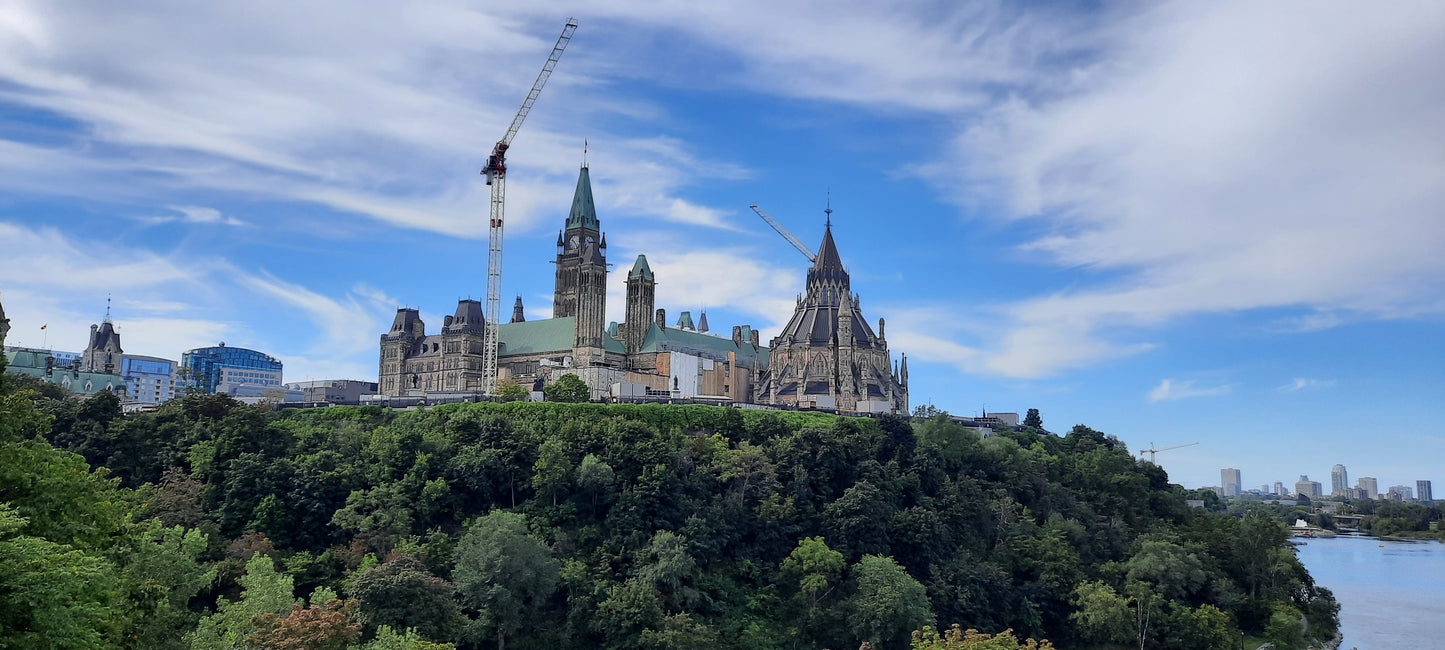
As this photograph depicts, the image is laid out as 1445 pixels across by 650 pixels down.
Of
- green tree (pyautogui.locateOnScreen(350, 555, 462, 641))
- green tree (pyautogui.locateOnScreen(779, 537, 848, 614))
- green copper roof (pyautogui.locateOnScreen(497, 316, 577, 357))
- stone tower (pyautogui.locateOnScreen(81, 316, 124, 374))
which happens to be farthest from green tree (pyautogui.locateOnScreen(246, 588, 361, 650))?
stone tower (pyautogui.locateOnScreen(81, 316, 124, 374))

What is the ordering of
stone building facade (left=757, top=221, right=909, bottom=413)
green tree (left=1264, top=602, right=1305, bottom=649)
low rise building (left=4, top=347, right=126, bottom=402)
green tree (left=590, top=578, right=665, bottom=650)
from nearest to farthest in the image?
green tree (left=590, top=578, right=665, bottom=650) < green tree (left=1264, top=602, right=1305, bottom=649) < stone building facade (left=757, top=221, right=909, bottom=413) < low rise building (left=4, top=347, right=126, bottom=402)

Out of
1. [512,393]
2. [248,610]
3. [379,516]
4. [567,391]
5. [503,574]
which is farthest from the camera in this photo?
[512,393]

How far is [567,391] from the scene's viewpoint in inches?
3711

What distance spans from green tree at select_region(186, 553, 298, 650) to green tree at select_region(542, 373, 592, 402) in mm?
40116

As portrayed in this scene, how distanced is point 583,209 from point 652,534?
2458 inches

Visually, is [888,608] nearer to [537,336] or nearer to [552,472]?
[552,472]

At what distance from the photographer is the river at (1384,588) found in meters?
85.7

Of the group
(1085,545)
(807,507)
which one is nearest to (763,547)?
(807,507)

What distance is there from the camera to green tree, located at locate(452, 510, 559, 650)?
2327 inches

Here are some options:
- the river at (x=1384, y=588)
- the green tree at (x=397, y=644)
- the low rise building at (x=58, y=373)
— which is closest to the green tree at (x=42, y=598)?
the green tree at (x=397, y=644)

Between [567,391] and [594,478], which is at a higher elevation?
[567,391]

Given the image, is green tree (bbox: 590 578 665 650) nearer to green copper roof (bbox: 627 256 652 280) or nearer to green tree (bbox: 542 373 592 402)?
green tree (bbox: 542 373 592 402)

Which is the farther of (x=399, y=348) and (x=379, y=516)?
(x=399, y=348)

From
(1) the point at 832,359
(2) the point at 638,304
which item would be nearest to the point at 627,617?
(1) the point at 832,359
